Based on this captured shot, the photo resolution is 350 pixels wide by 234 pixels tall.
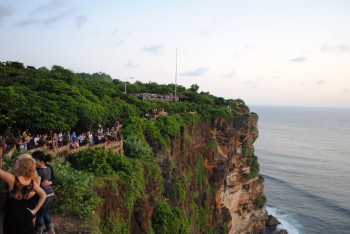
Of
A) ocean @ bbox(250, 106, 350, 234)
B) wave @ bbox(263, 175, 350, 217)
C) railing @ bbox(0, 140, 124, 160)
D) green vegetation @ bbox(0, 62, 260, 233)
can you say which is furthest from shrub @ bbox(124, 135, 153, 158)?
wave @ bbox(263, 175, 350, 217)

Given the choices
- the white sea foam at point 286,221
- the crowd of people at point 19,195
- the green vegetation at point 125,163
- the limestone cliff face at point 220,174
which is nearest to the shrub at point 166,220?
the green vegetation at point 125,163

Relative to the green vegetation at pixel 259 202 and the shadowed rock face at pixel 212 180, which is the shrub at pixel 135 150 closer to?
the shadowed rock face at pixel 212 180

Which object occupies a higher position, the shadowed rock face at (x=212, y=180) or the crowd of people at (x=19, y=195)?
the crowd of people at (x=19, y=195)

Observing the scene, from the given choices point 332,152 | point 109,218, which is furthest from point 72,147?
point 332,152

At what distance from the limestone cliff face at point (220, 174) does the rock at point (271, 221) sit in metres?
3.23

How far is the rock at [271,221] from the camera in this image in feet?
163

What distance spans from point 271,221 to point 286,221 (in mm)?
2922

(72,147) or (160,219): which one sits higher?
(72,147)

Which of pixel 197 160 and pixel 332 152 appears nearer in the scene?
pixel 197 160

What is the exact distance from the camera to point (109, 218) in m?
14.4

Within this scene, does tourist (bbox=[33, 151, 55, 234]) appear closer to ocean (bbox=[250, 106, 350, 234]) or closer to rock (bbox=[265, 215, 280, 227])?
ocean (bbox=[250, 106, 350, 234])

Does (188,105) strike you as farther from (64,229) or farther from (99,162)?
(64,229)

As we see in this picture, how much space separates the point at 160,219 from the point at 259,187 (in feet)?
91.6

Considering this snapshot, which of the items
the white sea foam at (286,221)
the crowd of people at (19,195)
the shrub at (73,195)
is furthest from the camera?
the white sea foam at (286,221)
